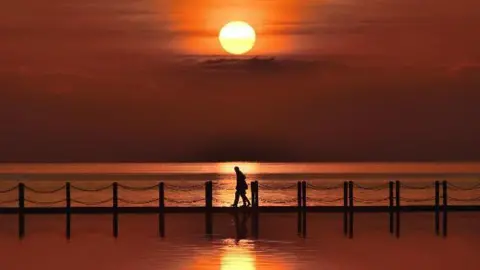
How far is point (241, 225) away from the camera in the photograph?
89.7 feet

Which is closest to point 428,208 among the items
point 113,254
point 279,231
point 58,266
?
point 279,231

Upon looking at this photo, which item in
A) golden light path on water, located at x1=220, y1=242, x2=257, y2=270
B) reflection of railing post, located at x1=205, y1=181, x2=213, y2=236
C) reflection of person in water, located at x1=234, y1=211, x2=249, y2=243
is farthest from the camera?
reflection of railing post, located at x1=205, y1=181, x2=213, y2=236

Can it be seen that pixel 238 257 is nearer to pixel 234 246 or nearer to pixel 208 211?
pixel 234 246

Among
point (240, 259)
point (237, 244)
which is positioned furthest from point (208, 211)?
point (240, 259)

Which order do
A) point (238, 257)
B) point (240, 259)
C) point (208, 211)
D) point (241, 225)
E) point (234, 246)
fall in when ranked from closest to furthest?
point (240, 259)
point (238, 257)
point (234, 246)
point (241, 225)
point (208, 211)

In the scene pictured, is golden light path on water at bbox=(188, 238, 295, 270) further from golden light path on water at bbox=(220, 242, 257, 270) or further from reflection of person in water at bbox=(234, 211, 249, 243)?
reflection of person in water at bbox=(234, 211, 249, 243)

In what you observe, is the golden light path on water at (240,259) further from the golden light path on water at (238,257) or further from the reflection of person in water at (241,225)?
the reflection of person in water at (241,225)

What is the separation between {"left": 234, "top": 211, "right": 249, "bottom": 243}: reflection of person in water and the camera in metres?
24.7

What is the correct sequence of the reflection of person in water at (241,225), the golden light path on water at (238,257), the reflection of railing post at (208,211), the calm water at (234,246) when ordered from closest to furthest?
1. the golden light path on water at (238,257)
2. the calm water at (234,246)
3. the reflection of person in water at (241,225)
4. the reflection of railing post at (208,211)

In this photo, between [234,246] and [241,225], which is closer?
[234,246]

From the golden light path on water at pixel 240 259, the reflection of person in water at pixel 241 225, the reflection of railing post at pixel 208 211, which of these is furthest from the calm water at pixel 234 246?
the reflection of railing post at pixel 208 211

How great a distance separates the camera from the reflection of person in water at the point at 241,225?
80.9 feet

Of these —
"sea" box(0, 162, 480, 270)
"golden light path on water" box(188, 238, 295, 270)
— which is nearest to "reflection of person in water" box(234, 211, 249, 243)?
"sea" box(0, 162, 480, 270)

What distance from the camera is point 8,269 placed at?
19172mm
